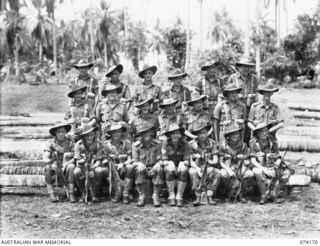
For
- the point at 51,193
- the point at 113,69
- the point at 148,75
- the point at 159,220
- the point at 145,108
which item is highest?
the point at 113,69

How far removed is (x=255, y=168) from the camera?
681cm

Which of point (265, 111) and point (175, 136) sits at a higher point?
point (265, 111)

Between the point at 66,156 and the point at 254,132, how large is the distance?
274 cm

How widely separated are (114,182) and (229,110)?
2115 mm

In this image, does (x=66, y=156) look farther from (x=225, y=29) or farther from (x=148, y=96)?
(x=225, y=29)

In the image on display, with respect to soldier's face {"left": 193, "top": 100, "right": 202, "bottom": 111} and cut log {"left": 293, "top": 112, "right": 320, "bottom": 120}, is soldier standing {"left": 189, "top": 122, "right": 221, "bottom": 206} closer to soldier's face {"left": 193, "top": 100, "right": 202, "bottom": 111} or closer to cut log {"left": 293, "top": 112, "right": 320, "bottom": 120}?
soldier's face {"left": 193, "top": 100, "right": 202, "bottom": 111}

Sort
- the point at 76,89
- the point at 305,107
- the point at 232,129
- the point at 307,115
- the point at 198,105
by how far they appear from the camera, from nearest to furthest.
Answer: the point at 232,129 < the point at 198,105 < the point at 76,89 < the point at 307,115 < the point at 305,107

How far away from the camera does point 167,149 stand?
693 centimetres

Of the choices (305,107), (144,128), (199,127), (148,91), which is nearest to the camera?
(144,128)

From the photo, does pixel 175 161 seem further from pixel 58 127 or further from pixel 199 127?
pixel 58 127

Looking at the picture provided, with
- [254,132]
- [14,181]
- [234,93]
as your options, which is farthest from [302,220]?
[14,181]

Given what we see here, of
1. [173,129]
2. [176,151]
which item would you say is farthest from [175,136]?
[176,151]

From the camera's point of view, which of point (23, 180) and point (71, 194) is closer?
point (71, 194)

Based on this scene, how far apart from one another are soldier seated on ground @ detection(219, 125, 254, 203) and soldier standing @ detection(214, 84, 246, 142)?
A: 309mm
